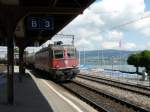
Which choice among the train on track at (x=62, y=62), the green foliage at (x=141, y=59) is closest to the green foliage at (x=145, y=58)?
the green foliage at (x=141, y=59)

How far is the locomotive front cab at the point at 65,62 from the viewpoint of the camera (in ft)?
109

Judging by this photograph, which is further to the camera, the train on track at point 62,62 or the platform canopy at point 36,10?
the train on track at point 62,62

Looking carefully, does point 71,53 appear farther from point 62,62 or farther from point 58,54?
point 62,62

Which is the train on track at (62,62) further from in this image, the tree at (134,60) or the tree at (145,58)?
the tree at (134,60)

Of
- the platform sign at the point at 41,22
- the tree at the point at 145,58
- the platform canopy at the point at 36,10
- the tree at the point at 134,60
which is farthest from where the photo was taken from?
the tree at the point at 134,60

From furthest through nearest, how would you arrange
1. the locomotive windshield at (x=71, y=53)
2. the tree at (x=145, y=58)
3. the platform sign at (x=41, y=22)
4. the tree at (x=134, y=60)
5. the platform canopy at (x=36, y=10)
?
the tree at (x=134, y=60), the tree at (x=145, y=58), the locomotive windshield at (x=71, y=53), the platform sign at (x=41, y=22), the platform canopy at (x=36, y=10)

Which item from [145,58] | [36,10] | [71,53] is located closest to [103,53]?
[145,58]

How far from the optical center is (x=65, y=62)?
110 ft

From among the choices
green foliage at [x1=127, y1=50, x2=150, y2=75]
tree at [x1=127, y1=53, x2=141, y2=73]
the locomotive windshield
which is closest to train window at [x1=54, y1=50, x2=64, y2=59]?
the locomotive windshield

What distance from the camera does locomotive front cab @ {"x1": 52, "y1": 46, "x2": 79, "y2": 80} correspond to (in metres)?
33.1

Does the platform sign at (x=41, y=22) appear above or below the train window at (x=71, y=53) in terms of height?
above

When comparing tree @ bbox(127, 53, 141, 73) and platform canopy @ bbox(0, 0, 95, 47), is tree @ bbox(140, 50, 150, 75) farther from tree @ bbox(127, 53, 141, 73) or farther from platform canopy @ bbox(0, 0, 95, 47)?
platform canopy @ bbox(0, 0, 95, 47)

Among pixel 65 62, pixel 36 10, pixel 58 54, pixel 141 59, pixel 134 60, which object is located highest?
pixel 36 10

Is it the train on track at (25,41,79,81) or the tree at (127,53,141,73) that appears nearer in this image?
the train on track at (25,41,79,81)
